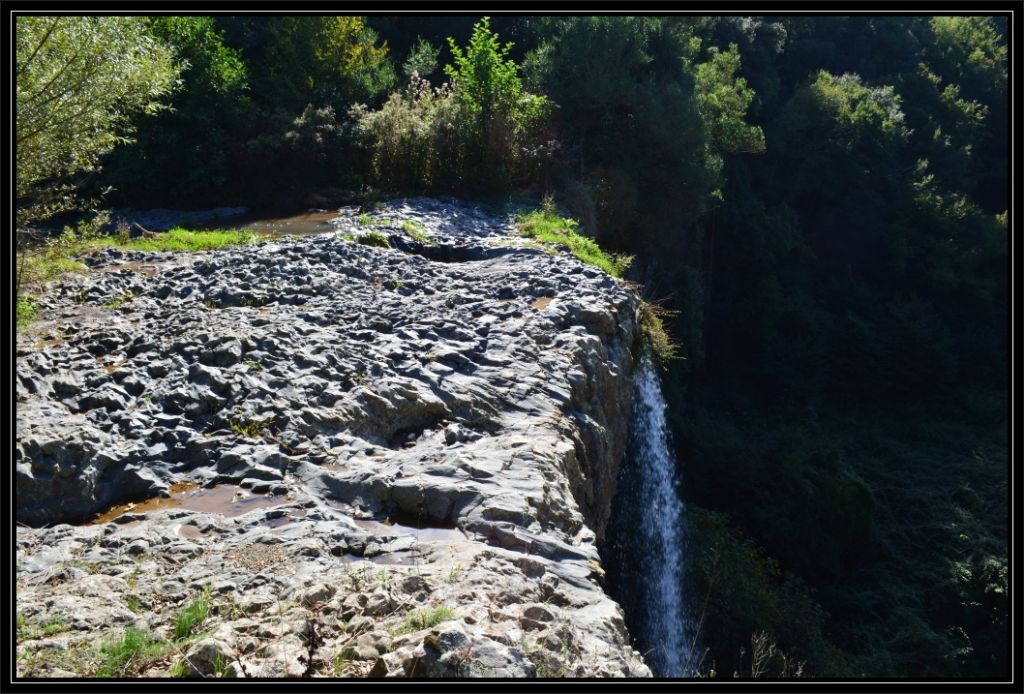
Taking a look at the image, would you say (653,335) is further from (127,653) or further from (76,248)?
(127,653)

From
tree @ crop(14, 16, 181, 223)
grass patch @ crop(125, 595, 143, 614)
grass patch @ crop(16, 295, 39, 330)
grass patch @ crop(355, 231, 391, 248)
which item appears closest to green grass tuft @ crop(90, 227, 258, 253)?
grass patch @ crop(355, 231, 391, 248)

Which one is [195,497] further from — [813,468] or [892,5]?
[813,468]

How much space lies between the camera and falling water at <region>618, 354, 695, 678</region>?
9406 millimetres

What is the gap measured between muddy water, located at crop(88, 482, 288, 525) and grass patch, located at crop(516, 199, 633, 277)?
6315 mm

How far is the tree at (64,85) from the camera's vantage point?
7.76 meters

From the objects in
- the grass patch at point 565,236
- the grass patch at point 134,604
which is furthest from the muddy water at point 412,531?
the grass patch at point 565,236

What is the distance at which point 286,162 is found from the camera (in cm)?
1593

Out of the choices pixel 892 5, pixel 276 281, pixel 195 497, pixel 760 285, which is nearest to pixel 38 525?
pixel 195 497

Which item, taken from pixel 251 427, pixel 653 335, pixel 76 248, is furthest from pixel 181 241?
pixel 653 335

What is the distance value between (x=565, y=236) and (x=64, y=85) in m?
6.36

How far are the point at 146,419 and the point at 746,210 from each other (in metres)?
19.1

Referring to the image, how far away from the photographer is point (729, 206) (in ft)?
72.5

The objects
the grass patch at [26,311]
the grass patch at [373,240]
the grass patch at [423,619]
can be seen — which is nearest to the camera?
the grass patch at [423,619]

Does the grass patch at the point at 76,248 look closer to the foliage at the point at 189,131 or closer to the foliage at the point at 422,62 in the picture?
the foliage at the point at 189,131
